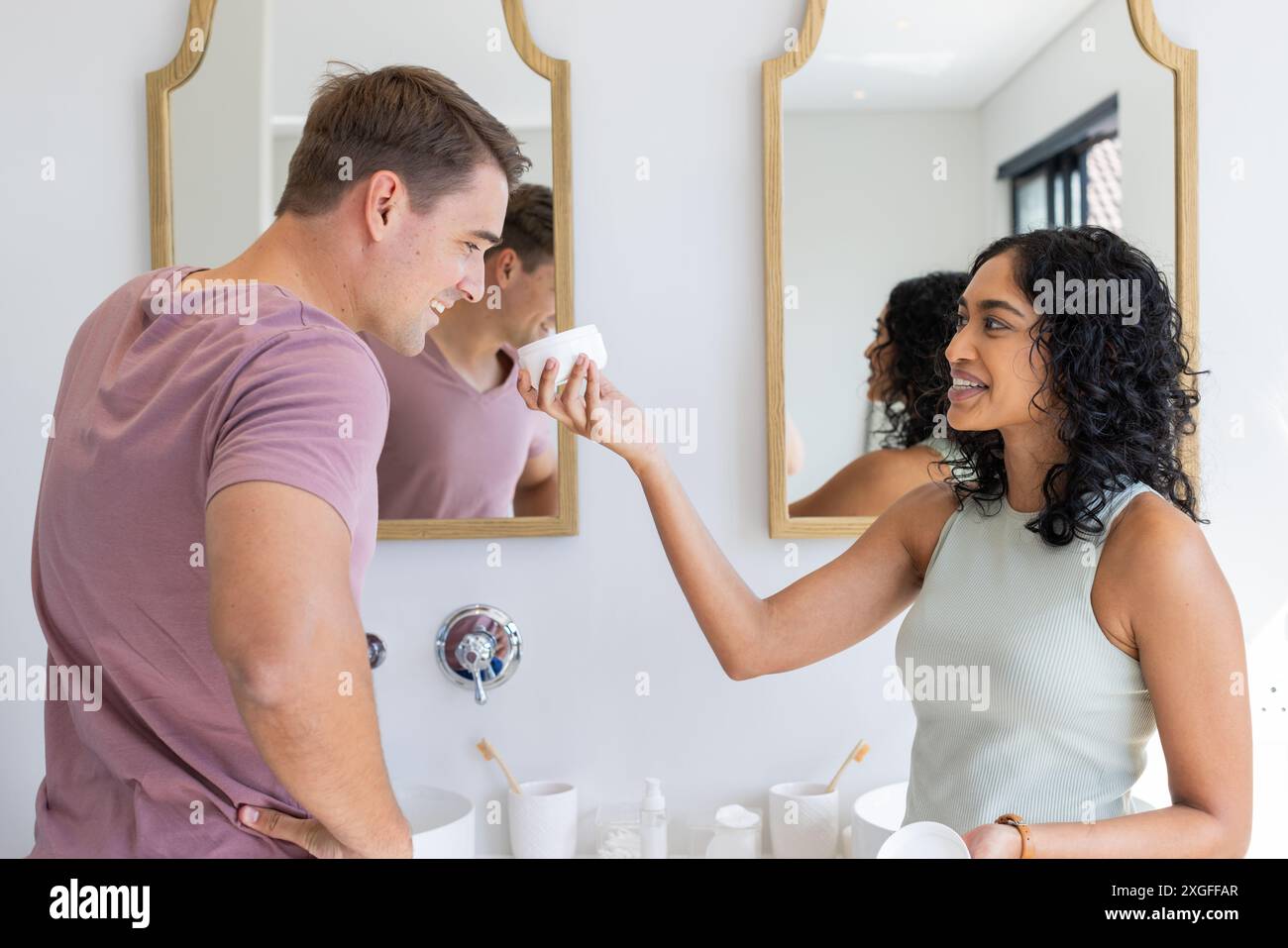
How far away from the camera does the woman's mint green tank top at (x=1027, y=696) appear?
1.19 m

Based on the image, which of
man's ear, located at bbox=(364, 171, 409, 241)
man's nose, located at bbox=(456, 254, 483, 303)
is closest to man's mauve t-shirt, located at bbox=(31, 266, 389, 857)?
man's ear, located at bbox=(364, 171, 409, 241)

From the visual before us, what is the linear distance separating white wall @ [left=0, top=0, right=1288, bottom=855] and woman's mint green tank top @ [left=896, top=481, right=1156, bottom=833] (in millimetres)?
467

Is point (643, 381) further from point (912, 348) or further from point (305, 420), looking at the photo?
point (305, 420)

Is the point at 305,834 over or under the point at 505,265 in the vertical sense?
under

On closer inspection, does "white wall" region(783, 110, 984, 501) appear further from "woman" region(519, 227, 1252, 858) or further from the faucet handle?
the faucet handle

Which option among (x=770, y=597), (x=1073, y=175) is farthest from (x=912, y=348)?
(x=770, y=597)

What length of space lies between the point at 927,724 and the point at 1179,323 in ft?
1.88

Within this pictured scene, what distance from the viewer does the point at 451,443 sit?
1.73m

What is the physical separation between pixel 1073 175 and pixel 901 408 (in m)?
0.46

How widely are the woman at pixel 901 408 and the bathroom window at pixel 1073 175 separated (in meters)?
0.18

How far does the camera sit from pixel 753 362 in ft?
5.67

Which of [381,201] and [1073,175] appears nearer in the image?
[381,201]
